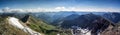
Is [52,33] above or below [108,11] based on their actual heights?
below

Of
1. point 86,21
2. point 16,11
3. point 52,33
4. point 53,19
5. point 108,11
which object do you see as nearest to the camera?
point 52,33

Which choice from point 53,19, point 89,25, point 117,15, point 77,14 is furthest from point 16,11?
point 117,15

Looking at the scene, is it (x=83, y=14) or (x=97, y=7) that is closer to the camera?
(x=97, y=7)

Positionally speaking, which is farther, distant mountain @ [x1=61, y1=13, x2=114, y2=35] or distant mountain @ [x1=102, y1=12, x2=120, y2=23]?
distant mountain @ [x1=102, y1=12, x2=120, y2=23]

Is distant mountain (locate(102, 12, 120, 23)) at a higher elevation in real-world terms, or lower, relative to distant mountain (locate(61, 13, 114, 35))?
higher

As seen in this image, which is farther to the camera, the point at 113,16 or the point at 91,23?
the point at 91,23

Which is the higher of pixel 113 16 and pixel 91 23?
pixel 113 16

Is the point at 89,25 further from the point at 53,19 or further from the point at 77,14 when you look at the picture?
the point at 53,19

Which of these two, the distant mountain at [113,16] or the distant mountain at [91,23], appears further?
the distant mountain at [113,16]

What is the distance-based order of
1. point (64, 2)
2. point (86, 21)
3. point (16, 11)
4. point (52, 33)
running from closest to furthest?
point (64, 2) → point (52, 33) → point (86, 21) → point (16, 11)

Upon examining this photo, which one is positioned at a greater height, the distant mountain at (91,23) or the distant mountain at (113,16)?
the distant mountain at (113,16)

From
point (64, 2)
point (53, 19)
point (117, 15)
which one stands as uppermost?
point (64, 2)
